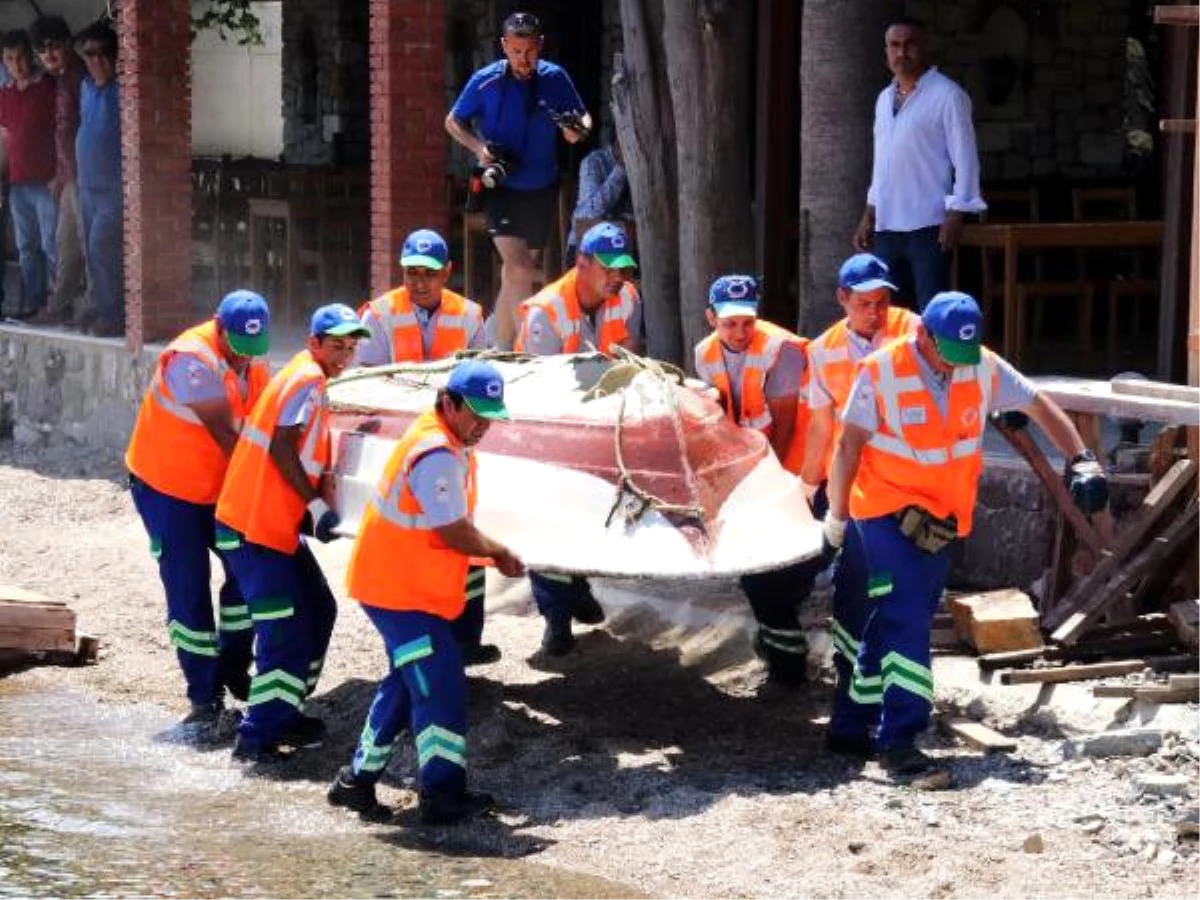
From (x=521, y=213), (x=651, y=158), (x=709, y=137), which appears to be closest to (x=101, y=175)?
(x=521, y=213)

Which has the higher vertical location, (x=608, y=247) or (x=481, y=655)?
(x=608, y=247)

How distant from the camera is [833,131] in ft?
37.9

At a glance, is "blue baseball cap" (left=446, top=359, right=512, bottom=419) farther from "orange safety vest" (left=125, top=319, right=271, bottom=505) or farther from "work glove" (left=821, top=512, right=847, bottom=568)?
"orange safety vest" (left=125, top=319, right=271, bottom=505)

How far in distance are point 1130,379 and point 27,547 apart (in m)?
6.77

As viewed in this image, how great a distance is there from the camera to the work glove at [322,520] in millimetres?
9391

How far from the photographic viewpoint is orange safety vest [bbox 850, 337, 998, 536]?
8.52 meters

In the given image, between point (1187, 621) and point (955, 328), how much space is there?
1.53 m

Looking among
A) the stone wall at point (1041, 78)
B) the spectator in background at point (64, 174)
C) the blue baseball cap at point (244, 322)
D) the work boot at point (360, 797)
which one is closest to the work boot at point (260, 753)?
the work boot at point (360, 797)

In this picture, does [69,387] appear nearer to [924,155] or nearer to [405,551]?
[924,155]

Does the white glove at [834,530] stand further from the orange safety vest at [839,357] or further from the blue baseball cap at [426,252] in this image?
the blue baseball cap at [426,252]

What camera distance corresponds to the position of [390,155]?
548 inches

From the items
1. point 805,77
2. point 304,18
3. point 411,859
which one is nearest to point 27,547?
point 805,77

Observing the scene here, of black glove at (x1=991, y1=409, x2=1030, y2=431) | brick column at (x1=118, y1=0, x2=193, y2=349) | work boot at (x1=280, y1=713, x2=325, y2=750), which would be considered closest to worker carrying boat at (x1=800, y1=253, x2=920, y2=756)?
black glove at (x1=991, y1=409, x2=1030, y2=431)

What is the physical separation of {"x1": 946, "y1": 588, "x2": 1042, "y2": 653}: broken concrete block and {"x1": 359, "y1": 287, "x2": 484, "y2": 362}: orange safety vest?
2383mm
